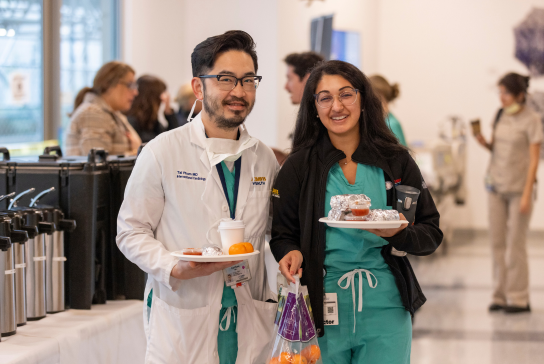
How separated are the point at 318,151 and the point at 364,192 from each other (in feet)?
0.74

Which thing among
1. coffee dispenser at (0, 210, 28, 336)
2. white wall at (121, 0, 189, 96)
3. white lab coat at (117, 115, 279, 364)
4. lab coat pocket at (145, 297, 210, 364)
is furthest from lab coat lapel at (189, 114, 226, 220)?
white wall at (121, 0, 189, 96)

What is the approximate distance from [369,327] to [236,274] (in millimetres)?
477

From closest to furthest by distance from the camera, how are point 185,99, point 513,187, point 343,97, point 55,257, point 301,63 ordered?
point 343,97 → point 55,257 → point 301,63 → point 513,187 → point 185,99

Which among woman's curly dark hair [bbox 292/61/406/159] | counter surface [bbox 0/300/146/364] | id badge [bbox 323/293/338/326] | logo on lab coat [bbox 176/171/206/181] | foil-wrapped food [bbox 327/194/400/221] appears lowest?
Answer: counter surface [bbox 0/300/146/364]

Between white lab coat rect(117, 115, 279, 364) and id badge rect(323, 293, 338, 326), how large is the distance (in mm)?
226

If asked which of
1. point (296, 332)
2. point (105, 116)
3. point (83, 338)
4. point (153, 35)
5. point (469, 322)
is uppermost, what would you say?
point (153, 35)

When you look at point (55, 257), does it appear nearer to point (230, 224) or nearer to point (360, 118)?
point (230, 224)

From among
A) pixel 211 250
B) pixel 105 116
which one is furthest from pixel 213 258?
pixel 105 116

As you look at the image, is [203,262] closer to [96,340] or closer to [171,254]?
[171,254]

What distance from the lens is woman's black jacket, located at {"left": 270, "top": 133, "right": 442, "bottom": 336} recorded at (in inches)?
74.2

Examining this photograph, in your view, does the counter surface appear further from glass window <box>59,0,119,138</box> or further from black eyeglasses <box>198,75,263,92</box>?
glass window <box>59,0,119,138</box>

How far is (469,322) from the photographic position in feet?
15.9

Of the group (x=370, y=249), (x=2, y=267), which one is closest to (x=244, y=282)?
(x=370, y=249)

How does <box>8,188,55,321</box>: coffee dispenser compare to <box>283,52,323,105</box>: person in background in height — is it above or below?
below
